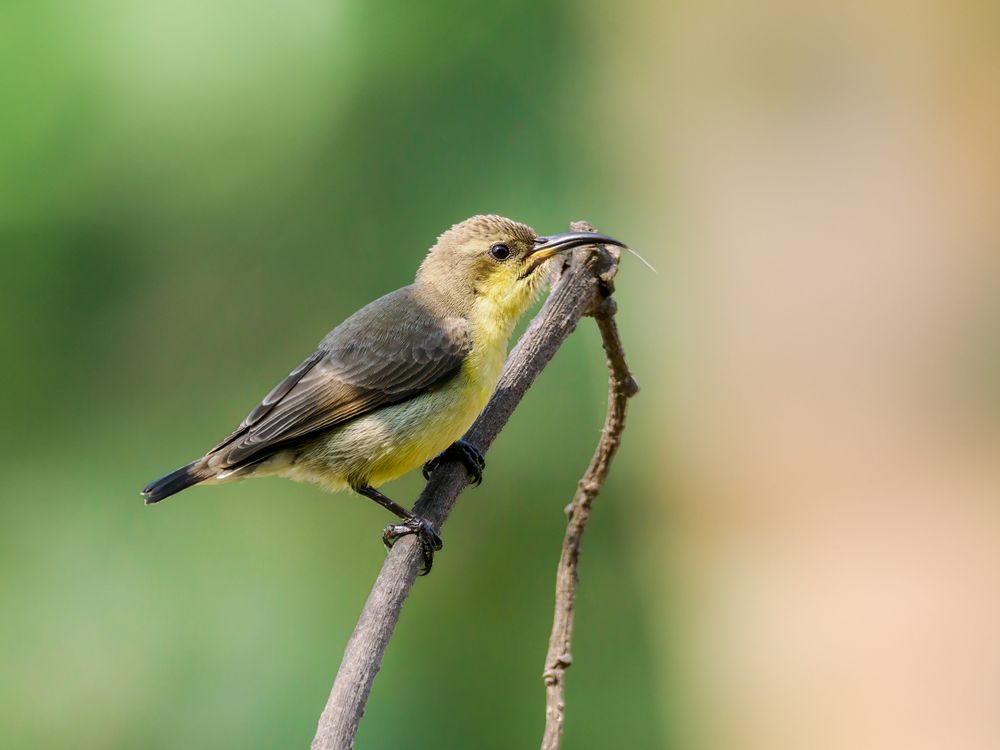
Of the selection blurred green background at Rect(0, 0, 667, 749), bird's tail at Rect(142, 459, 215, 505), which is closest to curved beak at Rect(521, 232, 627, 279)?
bird's tail at Rect(142, 459, 215, 505)

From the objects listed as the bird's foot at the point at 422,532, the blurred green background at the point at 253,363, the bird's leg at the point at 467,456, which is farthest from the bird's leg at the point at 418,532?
the blurred green background at the point at 253,363

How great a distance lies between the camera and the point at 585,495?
327cm

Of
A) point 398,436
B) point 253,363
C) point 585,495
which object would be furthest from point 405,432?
point 253,363

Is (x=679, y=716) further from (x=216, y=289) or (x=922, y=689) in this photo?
(x=216, y=289)

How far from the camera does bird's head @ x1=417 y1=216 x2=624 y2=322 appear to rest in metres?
3.73

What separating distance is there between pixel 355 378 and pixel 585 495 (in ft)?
2.95

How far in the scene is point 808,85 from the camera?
6906mm

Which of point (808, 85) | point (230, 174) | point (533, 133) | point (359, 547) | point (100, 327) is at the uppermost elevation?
point (808, 85)

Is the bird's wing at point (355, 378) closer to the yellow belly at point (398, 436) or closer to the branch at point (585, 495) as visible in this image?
the yellow belly at point (398, 436)

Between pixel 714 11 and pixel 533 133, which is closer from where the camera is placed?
pixel 533 133

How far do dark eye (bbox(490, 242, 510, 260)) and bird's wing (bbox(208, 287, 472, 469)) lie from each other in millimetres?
281

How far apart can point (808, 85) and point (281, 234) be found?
3.48 m

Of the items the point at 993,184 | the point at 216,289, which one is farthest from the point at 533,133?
the point at 993,184

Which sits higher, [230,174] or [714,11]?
[714,11]
